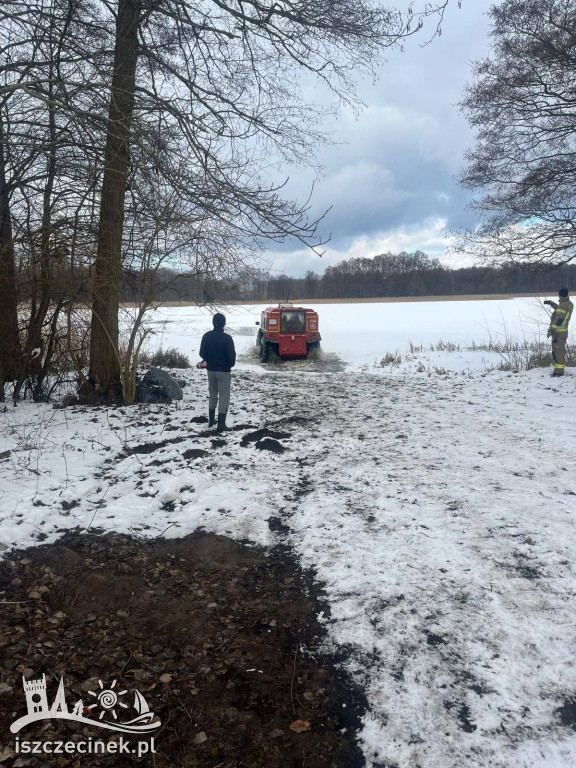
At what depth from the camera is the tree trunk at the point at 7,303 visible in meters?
7.52

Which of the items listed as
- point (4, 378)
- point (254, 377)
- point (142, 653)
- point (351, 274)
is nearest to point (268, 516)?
point (142, 653)

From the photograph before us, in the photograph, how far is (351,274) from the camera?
82938 mm

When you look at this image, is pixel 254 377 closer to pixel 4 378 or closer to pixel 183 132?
pixel 4 378

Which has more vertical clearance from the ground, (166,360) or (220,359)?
(220,359)

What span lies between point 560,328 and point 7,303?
36.1 ft

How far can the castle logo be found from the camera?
7.76ft

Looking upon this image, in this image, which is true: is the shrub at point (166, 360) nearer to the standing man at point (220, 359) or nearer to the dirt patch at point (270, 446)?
the standing man at point (220, 359)

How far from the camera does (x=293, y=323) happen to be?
17234 millimetres

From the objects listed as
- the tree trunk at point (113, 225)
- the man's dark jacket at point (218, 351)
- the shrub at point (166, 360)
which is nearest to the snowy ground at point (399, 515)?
the man's dark jacket at point (218, 351)

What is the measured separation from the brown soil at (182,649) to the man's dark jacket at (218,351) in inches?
135

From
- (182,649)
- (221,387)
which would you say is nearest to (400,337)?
(221,387)

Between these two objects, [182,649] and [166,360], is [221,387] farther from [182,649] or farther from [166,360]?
[166,360]

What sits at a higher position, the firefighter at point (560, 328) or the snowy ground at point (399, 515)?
the firefighter at point (560, 328)

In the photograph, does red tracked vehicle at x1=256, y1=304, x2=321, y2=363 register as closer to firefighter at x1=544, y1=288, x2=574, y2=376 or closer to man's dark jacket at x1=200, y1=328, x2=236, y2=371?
firefighter at x1=544, y1=288, x2=574, y2=376
